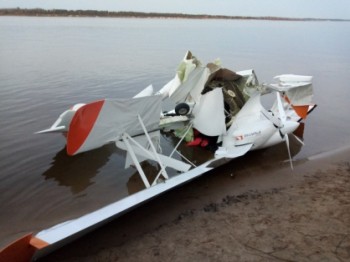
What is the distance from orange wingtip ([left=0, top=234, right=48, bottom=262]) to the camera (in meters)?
3.85

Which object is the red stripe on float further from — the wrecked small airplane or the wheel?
the wheel

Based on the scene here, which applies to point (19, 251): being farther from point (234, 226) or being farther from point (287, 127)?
point (287, 127)

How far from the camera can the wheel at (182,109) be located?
28.0 ft

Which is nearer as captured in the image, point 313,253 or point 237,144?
point 313,253

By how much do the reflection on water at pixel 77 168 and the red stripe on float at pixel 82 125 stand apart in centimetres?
116

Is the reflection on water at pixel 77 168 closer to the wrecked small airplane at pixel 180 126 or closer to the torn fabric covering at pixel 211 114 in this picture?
the wrecked small airplane at pixel 180 126

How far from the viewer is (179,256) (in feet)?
15.3

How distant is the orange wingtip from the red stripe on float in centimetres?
229

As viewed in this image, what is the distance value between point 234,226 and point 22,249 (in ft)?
10.0

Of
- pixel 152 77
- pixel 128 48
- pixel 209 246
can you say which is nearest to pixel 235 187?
pixel 209 246

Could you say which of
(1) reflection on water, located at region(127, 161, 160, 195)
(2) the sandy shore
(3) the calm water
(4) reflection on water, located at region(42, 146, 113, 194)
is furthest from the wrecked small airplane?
(3) the calm water

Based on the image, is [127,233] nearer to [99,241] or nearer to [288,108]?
[99,241]

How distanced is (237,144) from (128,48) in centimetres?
2221

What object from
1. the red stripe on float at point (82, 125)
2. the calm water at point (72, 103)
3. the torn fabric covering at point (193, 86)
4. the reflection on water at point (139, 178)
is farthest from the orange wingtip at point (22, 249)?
the torn fabric covering at point (193, 86)
